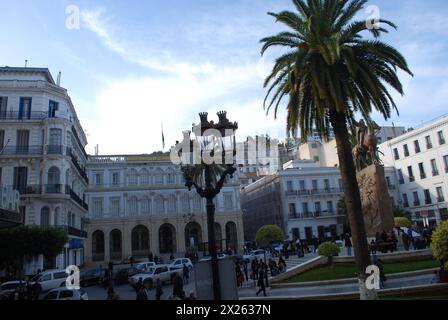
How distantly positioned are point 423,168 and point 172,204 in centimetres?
3422

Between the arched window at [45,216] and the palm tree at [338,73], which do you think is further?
the arched window at [45,216]

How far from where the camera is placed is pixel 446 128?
48594mm

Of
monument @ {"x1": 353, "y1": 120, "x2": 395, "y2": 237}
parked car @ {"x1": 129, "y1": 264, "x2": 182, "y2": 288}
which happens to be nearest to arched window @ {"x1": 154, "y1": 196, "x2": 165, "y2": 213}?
parked car @ {"x1": 129, "y1": 264, "x2": 182, "y2": 288}

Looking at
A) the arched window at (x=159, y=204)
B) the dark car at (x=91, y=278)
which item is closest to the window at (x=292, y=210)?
the arched window at (x=159, y=204)

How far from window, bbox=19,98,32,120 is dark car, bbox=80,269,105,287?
1638cm

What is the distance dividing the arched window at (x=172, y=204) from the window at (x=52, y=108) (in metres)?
23.0

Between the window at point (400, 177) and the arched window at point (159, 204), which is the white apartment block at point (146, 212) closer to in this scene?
the arched window at point (159, 204)

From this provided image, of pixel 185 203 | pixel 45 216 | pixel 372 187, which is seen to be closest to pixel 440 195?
pixel 372 187

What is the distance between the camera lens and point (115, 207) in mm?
56656

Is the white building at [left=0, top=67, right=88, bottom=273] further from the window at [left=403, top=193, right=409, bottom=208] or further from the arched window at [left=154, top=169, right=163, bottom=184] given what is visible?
the window at [left=403, top=193, right=409, bottom=208]

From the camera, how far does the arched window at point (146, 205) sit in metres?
57.4

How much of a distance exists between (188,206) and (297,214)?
15801 mm
